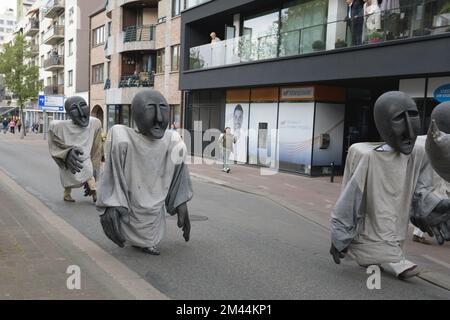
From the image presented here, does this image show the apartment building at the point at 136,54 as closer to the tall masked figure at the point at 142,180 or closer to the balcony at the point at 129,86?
the balcony at the point at 129,86

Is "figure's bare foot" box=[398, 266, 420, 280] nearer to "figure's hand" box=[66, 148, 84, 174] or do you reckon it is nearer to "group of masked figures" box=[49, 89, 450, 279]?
"group of masked figures" box=[49, 89, 450, 279]

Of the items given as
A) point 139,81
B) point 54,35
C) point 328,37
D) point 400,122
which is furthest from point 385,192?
point 54,35

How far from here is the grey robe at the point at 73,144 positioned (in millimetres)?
9094

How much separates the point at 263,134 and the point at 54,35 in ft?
→ 124

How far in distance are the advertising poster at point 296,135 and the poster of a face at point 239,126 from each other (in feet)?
8.10

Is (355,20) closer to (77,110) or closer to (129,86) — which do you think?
(77,110)

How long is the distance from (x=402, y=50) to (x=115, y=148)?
31.7ft

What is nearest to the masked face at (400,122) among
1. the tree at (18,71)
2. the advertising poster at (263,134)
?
the advertising poster at (263,134)

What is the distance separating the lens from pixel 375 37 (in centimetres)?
1369

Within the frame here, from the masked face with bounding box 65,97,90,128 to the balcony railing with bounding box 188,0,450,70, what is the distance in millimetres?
8355

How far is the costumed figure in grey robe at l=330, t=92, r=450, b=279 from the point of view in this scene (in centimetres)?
508

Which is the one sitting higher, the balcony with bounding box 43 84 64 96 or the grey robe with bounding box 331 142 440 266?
the balcony with bounding box 43 84 64 96

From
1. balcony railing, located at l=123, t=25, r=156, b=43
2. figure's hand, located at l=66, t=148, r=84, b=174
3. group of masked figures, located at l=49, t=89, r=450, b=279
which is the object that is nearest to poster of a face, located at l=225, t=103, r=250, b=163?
balcony railing, located at l=123, t=25, r=156, b=43

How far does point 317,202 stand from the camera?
1162 cm
